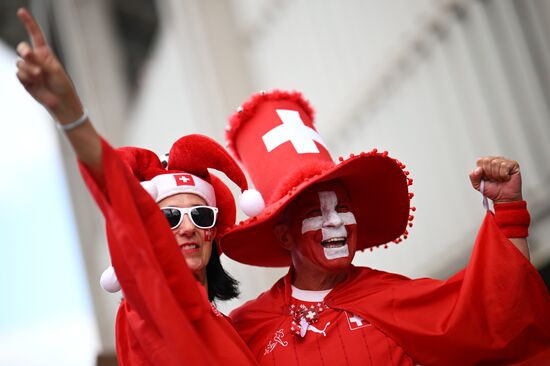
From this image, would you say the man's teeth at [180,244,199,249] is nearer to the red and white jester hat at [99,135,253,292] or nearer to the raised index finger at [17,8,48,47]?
the red and white jester hat at [99,135,253,292]

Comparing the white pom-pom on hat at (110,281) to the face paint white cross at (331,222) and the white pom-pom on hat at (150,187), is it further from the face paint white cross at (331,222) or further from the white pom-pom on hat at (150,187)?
the face paint white cross at (331,222)

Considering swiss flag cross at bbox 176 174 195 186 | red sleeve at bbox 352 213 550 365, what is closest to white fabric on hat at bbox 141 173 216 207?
swiss flag cross at bbox 176 174 195 186

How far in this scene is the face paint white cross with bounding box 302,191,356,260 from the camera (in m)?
3.02

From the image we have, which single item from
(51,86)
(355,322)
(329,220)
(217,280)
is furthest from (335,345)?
(51,86)

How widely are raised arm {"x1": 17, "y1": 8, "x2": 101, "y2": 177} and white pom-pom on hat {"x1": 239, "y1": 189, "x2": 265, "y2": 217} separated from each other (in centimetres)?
Answer: 69

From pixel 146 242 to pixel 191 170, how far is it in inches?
23.1

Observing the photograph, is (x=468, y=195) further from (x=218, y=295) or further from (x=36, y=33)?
(x=36, y=33)

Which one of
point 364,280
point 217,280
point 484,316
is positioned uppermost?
point 217,280

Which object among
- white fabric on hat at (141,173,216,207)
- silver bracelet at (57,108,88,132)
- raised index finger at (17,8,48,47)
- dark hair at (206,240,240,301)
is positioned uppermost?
raised index finger at (17,8,48,47)

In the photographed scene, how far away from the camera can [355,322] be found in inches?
117

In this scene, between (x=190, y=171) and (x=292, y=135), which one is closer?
(x=190, y=171)

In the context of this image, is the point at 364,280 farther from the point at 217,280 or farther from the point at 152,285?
the point at 152,285

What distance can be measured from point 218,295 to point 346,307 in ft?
1.38

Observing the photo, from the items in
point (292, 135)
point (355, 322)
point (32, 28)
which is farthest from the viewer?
point (292, 135)
